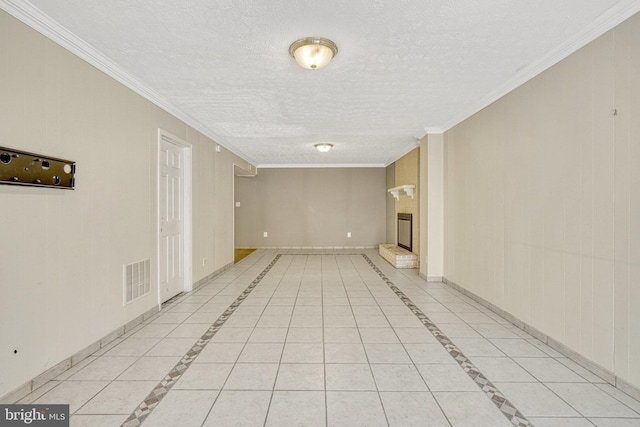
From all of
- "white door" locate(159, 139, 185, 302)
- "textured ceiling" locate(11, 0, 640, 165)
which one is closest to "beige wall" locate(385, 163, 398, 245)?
"textured ceiling" locate(11, 0, 640, 165)

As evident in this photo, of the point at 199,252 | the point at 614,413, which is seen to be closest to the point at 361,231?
the point at 199,252

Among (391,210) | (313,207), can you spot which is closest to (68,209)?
(313,207)

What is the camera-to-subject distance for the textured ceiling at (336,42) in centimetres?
198

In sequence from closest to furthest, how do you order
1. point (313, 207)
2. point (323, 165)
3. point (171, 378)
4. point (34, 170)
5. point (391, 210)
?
1. point (34, 170)
2. point (171, 378)
3. point (391, 210)
4. point (323, 165)
5. point (313, 207)

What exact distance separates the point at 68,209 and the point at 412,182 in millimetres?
5693

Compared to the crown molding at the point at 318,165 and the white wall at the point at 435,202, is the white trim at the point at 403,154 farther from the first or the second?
the white wall at the point at 435,202

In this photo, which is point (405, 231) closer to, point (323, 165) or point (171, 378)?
point (323, 165)

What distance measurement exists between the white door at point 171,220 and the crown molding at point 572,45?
4051 millimetres

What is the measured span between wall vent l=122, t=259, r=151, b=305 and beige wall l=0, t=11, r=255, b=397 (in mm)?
74

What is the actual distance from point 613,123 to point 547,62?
887 mm

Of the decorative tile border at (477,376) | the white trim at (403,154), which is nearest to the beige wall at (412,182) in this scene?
the white trim at (403,154)

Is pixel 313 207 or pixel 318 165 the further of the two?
pixel 313 207

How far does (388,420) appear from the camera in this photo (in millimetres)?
1747

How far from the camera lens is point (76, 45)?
2.32 meters
